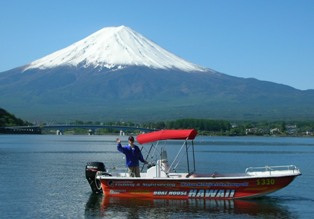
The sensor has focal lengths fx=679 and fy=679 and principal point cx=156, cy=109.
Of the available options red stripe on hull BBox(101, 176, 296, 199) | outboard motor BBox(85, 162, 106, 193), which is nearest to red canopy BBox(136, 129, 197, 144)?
red stripe on hull BBox(101, 176, 296, 199)

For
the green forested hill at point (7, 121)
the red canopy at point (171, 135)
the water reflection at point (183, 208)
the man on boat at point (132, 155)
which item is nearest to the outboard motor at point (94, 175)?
the water reflection at point (183, 208)

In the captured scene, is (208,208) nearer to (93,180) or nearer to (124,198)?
(124,198)

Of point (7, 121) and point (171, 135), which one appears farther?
point (7, 121)

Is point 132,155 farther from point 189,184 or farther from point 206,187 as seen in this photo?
point 206,187

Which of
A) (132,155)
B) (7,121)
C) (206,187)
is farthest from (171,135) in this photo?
(7,121)

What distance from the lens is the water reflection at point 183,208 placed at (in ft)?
63.3

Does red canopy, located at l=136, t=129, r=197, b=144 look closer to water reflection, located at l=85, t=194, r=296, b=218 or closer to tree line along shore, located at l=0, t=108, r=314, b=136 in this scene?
water reflection, located at l=85, t=194, r=296, b=218

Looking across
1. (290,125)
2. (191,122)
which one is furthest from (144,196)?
(290,125)

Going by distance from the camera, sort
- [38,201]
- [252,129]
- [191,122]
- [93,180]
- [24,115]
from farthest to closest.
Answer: [24,115] → [252,129] → [191,122] → [93,180] → [38,201]

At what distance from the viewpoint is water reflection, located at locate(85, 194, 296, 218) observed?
19.3m

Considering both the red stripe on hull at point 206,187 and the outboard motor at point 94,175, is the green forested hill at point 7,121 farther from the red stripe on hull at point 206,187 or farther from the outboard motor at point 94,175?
the red stripe on hull at point 206,187

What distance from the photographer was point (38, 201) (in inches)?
851

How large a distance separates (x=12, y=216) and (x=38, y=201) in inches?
115

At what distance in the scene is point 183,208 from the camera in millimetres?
20266
